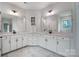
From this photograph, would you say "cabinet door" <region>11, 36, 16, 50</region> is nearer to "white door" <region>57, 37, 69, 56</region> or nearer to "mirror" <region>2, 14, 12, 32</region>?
"mirror" <region>2, 14, 12, 32</region>

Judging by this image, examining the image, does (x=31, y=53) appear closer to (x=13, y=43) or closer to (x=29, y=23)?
(x=13, y=43)

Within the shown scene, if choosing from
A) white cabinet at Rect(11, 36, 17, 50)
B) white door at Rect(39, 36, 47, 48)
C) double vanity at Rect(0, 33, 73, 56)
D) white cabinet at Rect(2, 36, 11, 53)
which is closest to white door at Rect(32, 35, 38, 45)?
double vanity at Rect(0, 33, 73, 56)

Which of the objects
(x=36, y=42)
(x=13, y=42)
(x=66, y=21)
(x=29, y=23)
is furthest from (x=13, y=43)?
(x=66, y=21)

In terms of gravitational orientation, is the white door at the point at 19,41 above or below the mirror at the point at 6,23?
below

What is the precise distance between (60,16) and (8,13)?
6.61 ft

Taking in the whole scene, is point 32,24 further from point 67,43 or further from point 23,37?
point 67,43

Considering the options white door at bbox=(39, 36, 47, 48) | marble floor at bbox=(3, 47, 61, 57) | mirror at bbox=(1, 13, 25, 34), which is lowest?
marble floor at bbox=(3, 47, 61, 57)

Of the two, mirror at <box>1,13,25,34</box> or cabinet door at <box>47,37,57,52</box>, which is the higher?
mirror at <box>1,13,25,34</box>

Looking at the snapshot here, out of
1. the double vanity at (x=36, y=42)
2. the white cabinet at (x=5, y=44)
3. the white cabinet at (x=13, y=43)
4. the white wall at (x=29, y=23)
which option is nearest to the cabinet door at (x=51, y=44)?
the double vanity at (x=36, y=42)

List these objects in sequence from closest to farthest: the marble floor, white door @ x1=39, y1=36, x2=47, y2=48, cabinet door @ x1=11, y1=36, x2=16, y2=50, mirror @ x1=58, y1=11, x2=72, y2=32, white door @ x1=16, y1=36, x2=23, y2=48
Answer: mirror @ x1=58, y1=11, x2=72, y2=32 → the marble floor → cabinet door @ x1=11, y1=36, x2=16, y2=50 → white door @ x1=16, y1=36, x2=23, y2=48 → white door @ x1=39, y1=36, x2=47, y2=48

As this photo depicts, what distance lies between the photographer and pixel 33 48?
3.68 meters

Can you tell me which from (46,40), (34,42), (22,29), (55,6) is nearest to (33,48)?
(34,42)

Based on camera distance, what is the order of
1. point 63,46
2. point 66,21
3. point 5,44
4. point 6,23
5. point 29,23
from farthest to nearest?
point 29,23 < point 6,23 < point 5,44 < point 66,21 < point 63,46

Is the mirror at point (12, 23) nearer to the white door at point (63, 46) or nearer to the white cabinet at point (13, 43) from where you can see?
the white cabinet at point (13, 43)
